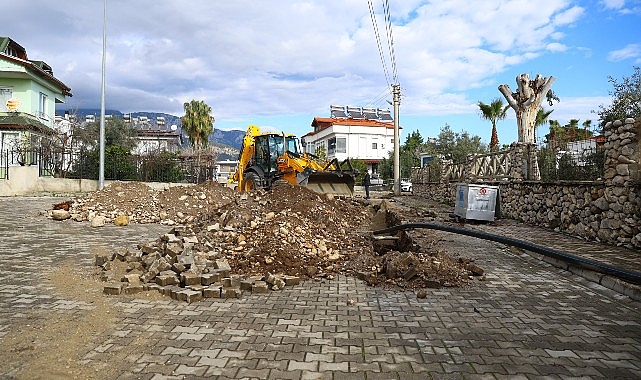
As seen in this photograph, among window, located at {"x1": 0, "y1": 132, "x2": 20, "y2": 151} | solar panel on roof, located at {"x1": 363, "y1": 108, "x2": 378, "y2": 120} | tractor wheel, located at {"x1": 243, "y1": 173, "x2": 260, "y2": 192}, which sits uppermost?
solar panel on roof, located at {"x1": 363, "y1": 108, "x2": 378, "y2": 120}

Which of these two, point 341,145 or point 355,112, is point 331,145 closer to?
point 341,145

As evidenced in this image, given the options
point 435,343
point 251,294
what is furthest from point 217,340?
point 435,343

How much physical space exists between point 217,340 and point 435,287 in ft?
10.5

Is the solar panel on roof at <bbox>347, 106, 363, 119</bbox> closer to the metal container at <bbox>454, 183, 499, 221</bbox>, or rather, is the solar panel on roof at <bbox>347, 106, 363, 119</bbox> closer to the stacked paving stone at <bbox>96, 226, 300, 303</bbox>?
the metal container at <bbox>454, 183, 499, 221</bbox>

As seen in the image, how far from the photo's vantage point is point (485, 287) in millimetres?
6086

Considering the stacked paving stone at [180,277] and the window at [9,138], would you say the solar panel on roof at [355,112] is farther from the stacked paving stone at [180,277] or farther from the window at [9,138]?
the stacked paving stone at [180,277]

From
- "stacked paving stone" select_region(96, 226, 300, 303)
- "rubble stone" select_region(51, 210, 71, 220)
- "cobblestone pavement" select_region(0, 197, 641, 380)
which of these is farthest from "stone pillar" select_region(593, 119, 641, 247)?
"rubble stone" select_region(51, 210, 71, 220)

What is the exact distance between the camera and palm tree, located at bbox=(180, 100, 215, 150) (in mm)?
50531

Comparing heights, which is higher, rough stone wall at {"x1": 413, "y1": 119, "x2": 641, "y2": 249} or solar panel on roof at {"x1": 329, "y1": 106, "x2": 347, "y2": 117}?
solar panel on roof at {"x1": 329, "y1": 106, "x2": 347, "y2": 117}

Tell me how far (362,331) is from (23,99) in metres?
33.7

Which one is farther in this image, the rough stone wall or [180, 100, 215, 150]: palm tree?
[180, 100, 215, 150]: palm tree

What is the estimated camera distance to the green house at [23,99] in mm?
27141

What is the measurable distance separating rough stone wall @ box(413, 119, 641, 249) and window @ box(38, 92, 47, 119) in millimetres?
32438

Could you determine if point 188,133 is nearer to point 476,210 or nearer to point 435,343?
point 476,210
